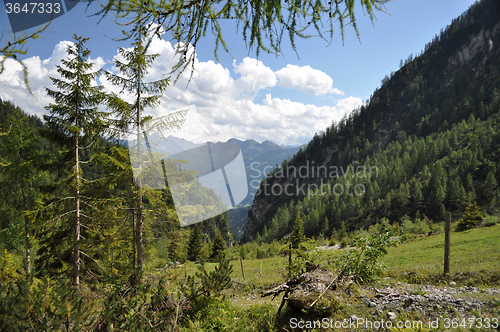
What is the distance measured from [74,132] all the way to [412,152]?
325 ft

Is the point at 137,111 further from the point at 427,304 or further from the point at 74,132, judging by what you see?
the point at 427,304

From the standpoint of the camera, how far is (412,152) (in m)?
80.1

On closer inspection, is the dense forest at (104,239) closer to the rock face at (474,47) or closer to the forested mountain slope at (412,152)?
the forested mountain slope at (412,152)

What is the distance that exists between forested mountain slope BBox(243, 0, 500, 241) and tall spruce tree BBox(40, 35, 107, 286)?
44356 mm

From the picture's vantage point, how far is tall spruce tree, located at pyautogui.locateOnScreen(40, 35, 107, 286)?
7.82m

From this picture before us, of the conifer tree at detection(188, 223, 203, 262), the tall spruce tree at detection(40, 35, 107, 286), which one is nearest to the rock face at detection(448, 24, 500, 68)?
the conifer tree at detection(188, 223, 203, 262)

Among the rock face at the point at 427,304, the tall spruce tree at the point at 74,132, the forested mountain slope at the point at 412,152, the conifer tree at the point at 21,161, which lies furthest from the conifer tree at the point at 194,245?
the forested mountain slope at the point at 412,152

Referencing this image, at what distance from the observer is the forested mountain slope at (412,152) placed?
57781mm

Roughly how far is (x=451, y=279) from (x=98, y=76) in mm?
15207

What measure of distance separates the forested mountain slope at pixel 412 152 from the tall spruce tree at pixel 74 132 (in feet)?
146

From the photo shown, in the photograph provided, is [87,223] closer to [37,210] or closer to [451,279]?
[37,210]

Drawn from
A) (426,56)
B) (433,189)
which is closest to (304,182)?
(433,189)

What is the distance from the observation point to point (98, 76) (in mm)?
8914

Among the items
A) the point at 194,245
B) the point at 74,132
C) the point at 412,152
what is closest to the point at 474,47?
the point at 412,152
